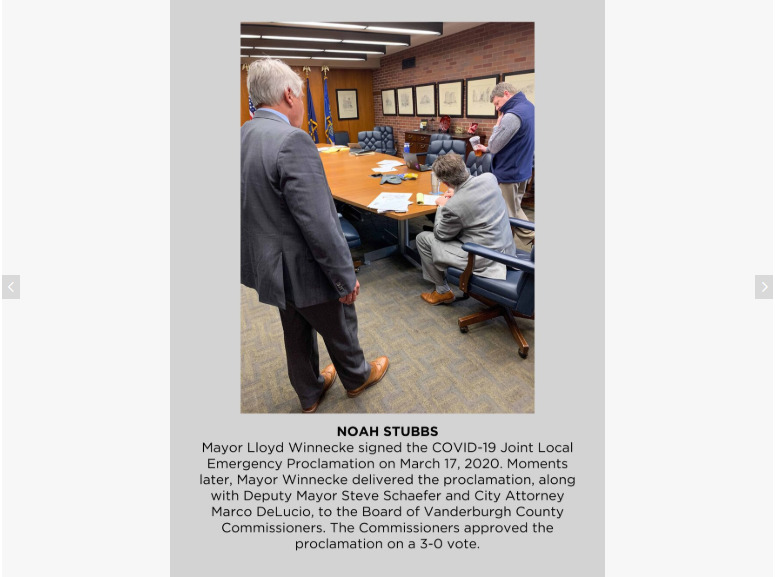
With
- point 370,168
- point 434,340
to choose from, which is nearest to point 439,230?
point 434,340

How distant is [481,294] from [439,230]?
49cm

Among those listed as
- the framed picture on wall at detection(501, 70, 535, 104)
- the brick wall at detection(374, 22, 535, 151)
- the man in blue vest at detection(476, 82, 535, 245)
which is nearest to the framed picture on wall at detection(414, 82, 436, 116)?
the brick wall at detection(374, 22, 535, 151)

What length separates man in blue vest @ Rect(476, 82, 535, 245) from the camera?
3.13m

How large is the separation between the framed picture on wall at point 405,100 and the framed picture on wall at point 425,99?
0.67 ft

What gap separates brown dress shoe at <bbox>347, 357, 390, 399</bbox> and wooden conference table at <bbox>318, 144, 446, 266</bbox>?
3.30 ft

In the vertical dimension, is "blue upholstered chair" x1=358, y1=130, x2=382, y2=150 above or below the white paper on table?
above

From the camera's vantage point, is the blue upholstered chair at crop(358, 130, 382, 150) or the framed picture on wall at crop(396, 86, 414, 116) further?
the blue upholstered chair at crop(358, 130, 382, 150)

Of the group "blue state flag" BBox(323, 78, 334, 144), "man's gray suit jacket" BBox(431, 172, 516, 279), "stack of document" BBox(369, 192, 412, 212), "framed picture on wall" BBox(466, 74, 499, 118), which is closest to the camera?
"man's gray suit jacket" BBox(431, 172, 516, 279)

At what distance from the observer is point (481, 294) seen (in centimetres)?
224

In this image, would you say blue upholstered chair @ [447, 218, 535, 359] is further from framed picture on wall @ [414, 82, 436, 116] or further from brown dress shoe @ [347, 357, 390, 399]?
framed picture on wall @ [414, 82, 436, 116]

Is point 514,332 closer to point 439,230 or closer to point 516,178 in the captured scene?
point 439,230

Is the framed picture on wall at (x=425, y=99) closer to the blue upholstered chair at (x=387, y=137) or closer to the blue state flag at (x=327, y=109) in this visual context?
the blue upholstered chair at (x=387, y=137)

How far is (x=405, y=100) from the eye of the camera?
8148 millimetres
